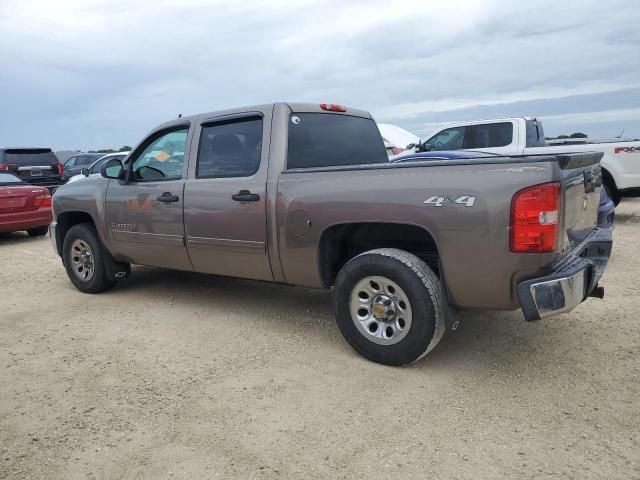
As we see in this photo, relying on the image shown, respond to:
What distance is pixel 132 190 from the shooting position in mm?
5016

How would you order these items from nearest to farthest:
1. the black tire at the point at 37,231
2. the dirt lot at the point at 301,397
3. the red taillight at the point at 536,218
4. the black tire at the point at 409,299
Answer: the dirt lot at the point at 301,397 → the red taillight at the point at 536,218 → the black tire at the point at 409,299 → the black tire at the point at 37,231

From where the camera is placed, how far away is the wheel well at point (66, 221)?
5836 mm

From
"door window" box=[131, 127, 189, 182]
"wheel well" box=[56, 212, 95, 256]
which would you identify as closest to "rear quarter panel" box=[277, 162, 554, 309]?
"door window" box=[131, 127, 189, 182]

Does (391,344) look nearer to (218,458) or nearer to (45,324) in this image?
(218,458)

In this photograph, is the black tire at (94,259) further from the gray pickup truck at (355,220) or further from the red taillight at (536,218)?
the red taillight at (536,218)

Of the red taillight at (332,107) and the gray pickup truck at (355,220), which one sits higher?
the red taillight at (332,107)

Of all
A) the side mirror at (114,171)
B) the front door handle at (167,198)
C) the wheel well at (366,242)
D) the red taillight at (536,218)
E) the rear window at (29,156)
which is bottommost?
the wheel well at (366,242)

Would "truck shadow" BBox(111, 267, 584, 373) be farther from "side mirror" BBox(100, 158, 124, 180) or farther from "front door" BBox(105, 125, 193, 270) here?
"side mirror" BBox(100, 158, 124, 180)

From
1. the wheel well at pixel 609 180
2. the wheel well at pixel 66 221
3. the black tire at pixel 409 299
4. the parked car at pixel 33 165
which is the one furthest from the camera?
the parked car at pixel 33 165

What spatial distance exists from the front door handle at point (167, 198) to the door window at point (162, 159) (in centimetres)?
17

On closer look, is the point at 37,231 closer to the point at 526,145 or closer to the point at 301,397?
the point at 301,397

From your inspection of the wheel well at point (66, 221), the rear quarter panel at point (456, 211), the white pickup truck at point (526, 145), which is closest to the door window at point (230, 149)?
the rear quarter panel at point (456, 211)

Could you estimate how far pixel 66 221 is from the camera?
5.92 metres

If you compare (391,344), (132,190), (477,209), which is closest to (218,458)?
(391,344)
